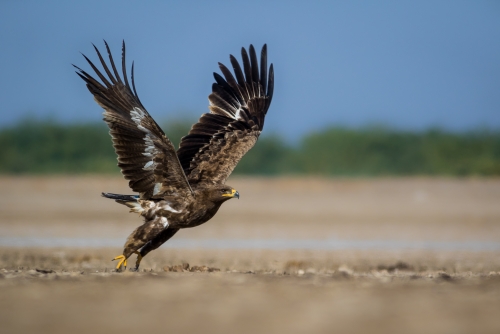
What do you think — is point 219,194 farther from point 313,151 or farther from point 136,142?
point 313,151

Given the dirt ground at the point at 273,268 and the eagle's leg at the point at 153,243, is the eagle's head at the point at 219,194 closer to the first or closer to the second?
the eagle's leg at the point at 153,243

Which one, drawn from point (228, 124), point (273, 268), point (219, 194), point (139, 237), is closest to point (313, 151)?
point (228, 124)

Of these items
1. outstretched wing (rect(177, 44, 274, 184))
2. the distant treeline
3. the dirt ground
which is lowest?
the dirt ground

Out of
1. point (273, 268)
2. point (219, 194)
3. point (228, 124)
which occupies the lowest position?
point (273, 268)

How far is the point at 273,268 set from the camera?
39.4 ft

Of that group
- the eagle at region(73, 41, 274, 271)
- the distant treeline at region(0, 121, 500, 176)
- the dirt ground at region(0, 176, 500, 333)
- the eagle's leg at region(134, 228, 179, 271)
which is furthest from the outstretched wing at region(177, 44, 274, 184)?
→ the distant treeline at region(0, 121, 500, 176)

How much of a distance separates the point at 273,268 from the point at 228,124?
7.46 feet

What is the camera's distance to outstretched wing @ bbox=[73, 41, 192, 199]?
33.2ft

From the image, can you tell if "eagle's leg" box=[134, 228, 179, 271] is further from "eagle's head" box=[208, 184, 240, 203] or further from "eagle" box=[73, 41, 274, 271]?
"eagle's head" box=[208, 184, 240, 203]

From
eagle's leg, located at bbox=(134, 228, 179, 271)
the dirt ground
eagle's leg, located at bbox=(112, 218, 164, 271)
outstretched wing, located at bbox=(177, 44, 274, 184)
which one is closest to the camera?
the dirt ground

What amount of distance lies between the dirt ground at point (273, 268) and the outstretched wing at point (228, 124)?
1.45 m

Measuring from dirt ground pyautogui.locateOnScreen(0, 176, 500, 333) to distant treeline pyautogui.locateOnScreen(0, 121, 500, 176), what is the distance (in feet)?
34.4

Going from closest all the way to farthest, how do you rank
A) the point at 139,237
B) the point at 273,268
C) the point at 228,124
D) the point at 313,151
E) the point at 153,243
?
the point at 139,237 → the point at 153,243 → the point at 273,268 → the point at 228,124 → the point at 313,151

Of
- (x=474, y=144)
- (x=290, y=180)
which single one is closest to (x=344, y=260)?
(x=290, y=180)
